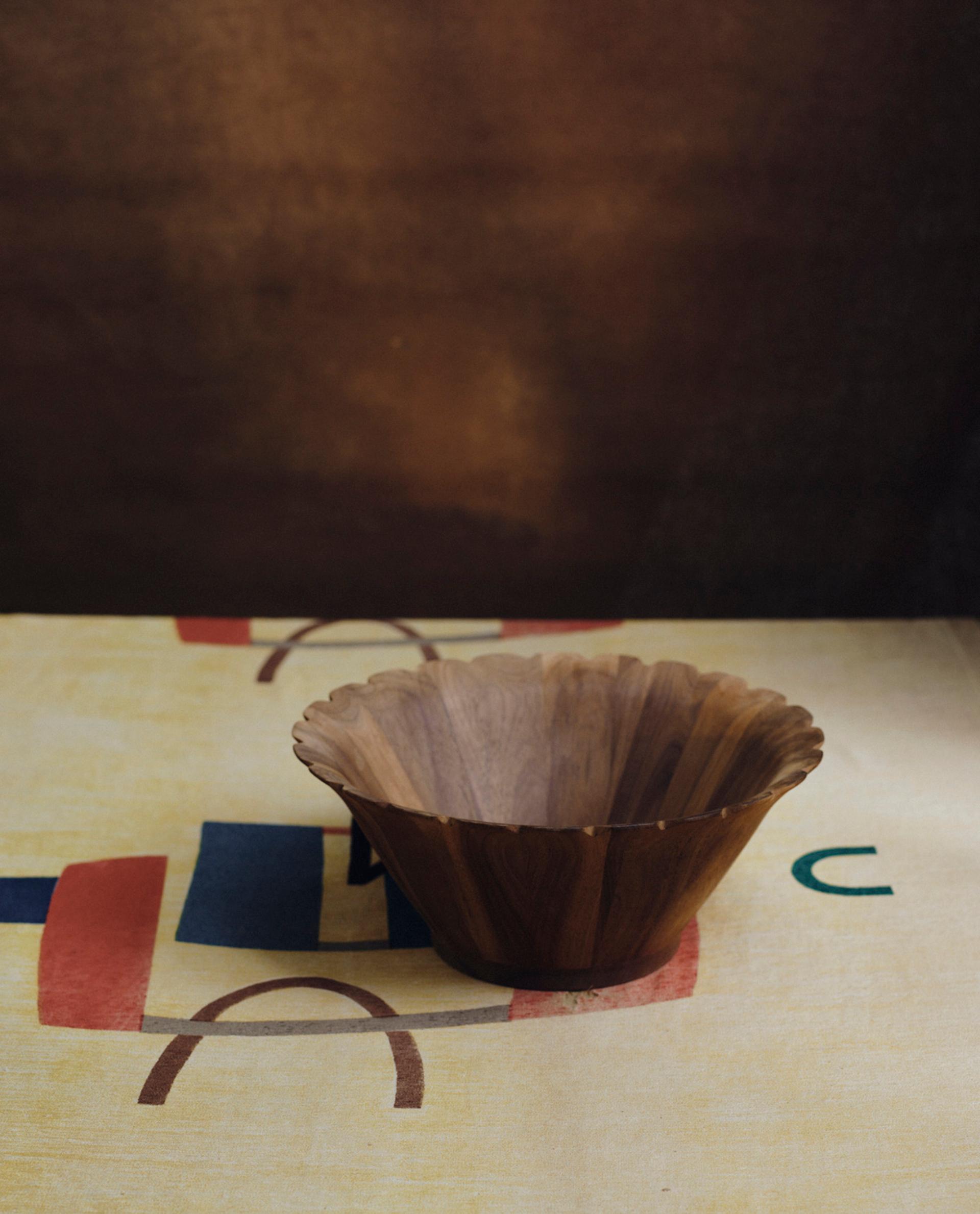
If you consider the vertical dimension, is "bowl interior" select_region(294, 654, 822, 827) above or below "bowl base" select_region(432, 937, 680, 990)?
above

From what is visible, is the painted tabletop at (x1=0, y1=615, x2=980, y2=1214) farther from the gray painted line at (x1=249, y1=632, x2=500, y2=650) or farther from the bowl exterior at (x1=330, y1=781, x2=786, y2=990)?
the gray painted line at (x1=249, y1=632, x2=500, y2=650)

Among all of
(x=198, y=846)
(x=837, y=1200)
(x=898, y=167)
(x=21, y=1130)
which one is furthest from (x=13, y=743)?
(x=898, y=167)

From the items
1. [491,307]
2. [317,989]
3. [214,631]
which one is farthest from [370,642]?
[317,989]

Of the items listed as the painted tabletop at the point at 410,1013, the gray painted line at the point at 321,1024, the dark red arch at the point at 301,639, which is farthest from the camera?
the dark red arch at the point at 301,639

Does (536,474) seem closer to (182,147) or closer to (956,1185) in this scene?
(182,147)

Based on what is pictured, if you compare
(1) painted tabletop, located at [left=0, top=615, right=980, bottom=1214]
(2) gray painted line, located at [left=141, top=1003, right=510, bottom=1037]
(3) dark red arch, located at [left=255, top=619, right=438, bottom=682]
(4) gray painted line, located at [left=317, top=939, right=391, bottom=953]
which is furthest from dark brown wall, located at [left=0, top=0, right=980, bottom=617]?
(2) gray painted line, located at [left=141, top=1003, right=510, bottom=1037]

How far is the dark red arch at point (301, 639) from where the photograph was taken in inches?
68.3

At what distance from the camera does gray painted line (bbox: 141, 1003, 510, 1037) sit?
1.01 m

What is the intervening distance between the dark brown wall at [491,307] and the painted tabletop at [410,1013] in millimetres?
487

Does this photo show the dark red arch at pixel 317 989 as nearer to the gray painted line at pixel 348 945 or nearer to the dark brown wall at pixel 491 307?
the gray painted line at pixel 348 945

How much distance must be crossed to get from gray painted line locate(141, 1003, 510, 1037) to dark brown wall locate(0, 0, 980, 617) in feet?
3.54

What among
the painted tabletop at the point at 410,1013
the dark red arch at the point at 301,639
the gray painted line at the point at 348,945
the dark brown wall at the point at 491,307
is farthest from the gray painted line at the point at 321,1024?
the dark brown wall at the point at 491,307

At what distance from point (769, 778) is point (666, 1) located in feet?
4.17

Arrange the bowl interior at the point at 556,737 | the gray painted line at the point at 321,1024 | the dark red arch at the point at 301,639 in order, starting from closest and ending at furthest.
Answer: the gray painted line at the point at 321,1024
the bowl interior at the point at 556,737
the dark red arch at the point at 301,639
